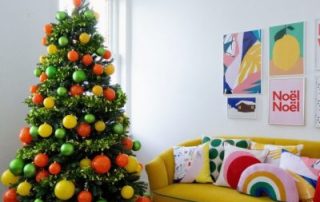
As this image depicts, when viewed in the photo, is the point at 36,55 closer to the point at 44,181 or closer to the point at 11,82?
the point at 11,82

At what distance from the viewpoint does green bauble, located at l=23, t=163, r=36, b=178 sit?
5.87 ft

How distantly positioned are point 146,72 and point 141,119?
58 centimetres

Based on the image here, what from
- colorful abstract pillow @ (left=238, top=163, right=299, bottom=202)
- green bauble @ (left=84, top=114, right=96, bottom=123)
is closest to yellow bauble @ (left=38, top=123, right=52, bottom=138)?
green bauble @ (left=84, top=114, right=96, bottom=123)

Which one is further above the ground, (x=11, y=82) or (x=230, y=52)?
(x=230, y=52)

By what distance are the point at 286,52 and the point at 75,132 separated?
1.93 m

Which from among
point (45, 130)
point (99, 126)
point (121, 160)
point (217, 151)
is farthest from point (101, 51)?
point (217, 151)

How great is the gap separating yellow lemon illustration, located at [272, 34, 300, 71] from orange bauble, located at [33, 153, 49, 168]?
6.80 feet

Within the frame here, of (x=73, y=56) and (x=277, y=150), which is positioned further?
(x=277, y=150)

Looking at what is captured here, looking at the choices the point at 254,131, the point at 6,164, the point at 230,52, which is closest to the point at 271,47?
the point at 230,52

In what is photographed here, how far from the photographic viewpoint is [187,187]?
2496 mm

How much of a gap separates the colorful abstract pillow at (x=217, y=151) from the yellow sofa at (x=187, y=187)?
0.46 feet

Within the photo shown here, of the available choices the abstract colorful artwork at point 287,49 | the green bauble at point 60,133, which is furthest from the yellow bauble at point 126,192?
the abstract colorful artwork at point 287,49

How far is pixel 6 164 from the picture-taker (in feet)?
7.36

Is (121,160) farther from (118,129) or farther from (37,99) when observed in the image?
(37,99)
